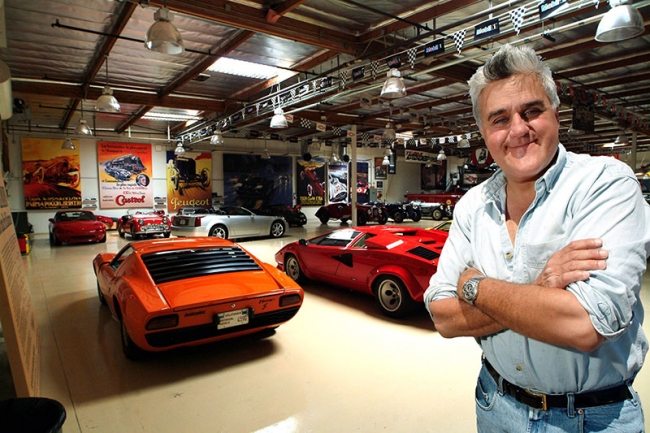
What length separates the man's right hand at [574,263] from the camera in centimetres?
92

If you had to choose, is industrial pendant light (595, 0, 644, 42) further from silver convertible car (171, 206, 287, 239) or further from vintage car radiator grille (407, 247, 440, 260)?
silver convertible car (171, 206, 287, 239)

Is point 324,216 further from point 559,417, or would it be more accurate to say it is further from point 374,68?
point 559,417

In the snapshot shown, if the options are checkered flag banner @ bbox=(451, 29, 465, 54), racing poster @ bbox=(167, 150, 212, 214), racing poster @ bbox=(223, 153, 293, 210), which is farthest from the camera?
racing poster @ bbox=(223, 153, 293, 210)

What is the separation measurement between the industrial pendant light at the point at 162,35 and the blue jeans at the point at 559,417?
14.8 feet

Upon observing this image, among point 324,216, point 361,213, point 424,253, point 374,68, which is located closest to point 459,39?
point 374,68

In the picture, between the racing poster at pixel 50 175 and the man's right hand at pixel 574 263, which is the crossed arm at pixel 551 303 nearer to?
the man's right hand at pixel 574 263

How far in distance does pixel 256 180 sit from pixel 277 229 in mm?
7613

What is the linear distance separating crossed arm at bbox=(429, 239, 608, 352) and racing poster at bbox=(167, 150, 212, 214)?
59.3 ft

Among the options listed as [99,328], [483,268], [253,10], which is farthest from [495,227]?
[253,10]

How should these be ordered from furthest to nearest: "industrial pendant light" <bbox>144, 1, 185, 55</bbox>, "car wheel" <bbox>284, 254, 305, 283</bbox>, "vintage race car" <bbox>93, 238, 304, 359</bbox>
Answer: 1. "car wheel" <bbox>284, 254, 305, 283</bbox>
2. "industrial pendant light" <bbox>144, 1, 185, 55</bbox>
3. "vintage race car" <bbox>93, 238, 304, 359</bbox>

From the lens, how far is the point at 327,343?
151 inches

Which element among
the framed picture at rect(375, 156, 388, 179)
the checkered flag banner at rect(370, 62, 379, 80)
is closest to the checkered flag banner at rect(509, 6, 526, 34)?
the checkered flag banner at rect(370, 62, 379, 80)

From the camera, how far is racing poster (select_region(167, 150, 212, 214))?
17.7 metres

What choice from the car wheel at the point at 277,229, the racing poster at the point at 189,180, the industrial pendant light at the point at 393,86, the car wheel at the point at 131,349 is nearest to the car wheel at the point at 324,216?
the car wheel at the point at 277,229
